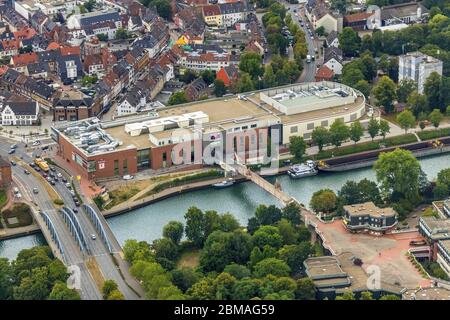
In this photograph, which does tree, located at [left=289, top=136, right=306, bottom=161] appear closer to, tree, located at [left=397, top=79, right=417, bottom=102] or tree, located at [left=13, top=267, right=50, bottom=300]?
tree, located at [left=397, top=79, right=417, bottom=102]

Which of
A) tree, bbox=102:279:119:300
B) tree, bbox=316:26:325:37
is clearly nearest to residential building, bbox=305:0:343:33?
tree, bbox=316:26:325:37

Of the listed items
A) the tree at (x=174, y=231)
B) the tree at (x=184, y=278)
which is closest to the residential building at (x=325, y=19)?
the tree at (x=174, y=231)

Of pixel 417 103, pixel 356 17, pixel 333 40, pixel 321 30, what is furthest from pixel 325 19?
pixel 417 103

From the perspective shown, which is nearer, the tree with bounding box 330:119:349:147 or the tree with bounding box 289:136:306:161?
the tree with bounding box 289:136:306:161

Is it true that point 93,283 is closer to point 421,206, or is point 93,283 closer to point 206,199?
point 206,199

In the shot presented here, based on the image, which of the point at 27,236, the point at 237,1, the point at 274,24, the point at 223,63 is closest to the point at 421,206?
the point at 27,236
